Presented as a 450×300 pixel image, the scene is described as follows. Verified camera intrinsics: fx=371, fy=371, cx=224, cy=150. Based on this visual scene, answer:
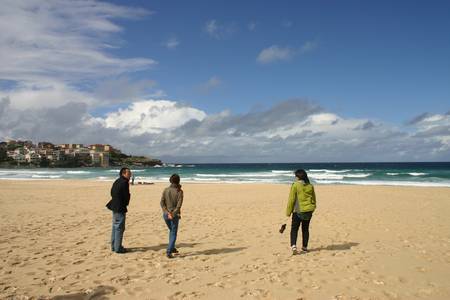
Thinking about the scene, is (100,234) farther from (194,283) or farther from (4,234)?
(194,283)

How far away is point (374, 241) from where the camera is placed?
7.97 m

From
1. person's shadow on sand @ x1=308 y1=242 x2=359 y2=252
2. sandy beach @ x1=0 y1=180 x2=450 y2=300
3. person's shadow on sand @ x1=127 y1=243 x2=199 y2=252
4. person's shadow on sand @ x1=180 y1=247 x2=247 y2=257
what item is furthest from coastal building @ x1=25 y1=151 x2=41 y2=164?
person's shadow on sand @ x1=308 y1=242 x2=359 y2=252

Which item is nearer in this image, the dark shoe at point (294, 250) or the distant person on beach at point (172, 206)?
the distant person on beach at point (172, 206)

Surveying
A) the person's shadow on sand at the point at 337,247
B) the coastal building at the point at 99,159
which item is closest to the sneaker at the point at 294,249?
the person's shadow on sand at the point at 337,247

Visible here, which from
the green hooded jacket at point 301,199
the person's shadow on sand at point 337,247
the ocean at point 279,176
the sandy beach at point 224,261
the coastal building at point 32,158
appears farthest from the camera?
the coastal building at point 32,158

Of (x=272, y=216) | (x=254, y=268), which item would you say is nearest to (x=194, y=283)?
(x=254, y=268)

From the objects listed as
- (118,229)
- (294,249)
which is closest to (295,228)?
(294,249)

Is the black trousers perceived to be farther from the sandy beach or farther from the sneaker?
the sandy beach

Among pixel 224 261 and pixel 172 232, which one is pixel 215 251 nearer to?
pixel 224 261

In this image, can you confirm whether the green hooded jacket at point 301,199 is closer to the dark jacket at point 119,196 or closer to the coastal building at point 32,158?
the dark jacket at point 119,196

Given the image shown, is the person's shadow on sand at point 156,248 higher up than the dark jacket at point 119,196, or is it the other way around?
the dark jacket at point 119,196

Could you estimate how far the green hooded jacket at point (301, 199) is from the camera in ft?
21.6

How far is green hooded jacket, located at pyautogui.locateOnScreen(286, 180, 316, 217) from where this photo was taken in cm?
659

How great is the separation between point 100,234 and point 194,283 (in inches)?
162
